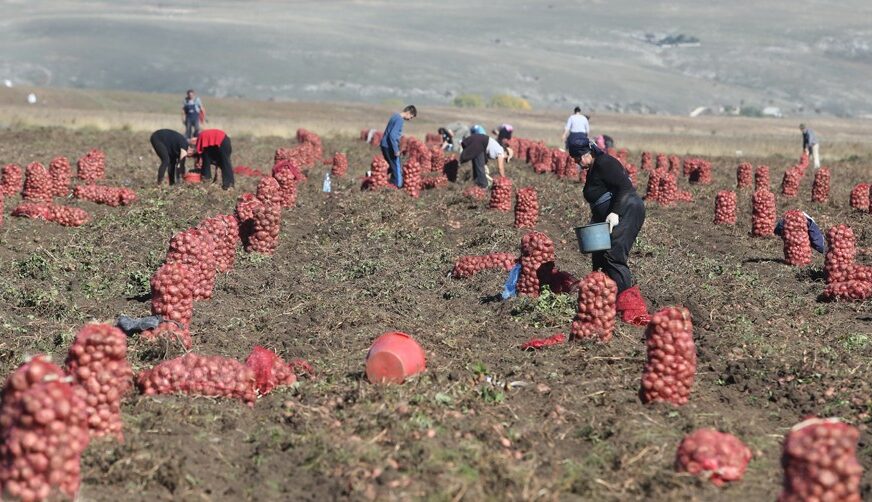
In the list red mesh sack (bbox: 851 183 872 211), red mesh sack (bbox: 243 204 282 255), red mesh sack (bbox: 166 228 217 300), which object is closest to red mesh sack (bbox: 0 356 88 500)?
red mesh sack (bbox: 166 228 217 300)

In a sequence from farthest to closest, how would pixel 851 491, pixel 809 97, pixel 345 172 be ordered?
pixel 809 97 < pixel 345 172 < pixel 851 491

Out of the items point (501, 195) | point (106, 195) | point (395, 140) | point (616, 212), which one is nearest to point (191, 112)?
point (395, 140)

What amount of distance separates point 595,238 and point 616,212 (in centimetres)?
52

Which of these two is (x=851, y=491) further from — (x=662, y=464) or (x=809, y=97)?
(x=809, y=97)

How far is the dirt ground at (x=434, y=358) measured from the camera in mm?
6520

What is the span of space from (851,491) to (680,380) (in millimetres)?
2503

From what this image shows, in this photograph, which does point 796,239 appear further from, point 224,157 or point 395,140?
point 224,157

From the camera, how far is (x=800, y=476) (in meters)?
5.61

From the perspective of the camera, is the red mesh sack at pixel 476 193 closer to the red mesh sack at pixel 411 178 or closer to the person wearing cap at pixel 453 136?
the red mesh sack at pixel 411 178

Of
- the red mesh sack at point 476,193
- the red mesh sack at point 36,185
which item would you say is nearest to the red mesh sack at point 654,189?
the red mesh sack at point 476,193

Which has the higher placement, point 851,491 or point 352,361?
point 851,491

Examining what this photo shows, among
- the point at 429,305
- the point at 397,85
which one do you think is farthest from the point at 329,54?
the point at 429,305

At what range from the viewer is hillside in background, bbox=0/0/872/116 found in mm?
141125

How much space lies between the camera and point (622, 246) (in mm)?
10977
